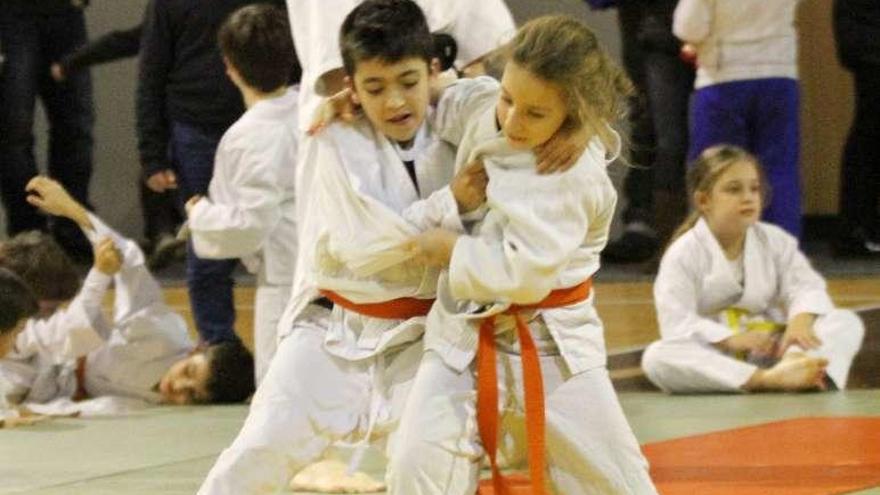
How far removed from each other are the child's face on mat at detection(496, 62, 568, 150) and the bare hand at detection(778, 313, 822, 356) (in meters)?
2.75

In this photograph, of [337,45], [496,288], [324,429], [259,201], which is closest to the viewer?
[496,288]

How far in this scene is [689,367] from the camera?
5883 millimetres

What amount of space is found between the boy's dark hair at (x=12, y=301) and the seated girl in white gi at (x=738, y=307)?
194 cm

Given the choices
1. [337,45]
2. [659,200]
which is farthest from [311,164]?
[659,200]

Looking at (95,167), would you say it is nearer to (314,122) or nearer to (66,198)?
(66,198)

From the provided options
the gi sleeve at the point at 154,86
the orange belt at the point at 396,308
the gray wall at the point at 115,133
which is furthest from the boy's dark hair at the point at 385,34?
the gray wall at the point at 115,133

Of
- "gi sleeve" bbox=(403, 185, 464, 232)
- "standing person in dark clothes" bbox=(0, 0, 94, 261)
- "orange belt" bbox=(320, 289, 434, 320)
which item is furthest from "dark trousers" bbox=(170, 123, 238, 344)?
"gi sleeve" bbox=(403, 185, 464, 232)

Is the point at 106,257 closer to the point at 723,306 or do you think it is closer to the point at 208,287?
the point at 208,287

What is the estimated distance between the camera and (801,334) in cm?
582

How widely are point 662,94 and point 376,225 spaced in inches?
191

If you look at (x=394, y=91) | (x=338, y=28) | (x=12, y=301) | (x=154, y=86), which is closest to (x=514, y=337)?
(x=394, y=91)

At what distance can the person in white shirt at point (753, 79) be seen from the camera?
675 cm

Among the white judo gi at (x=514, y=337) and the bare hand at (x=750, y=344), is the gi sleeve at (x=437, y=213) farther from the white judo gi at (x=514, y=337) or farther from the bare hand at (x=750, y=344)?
the bare hand at (x=750, y=344)

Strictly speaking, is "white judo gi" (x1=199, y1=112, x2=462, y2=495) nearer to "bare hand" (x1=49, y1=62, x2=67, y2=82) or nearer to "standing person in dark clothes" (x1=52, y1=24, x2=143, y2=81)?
"standing person in dark clothes" (x1=52, y1=24, x2=143, y2=81)
